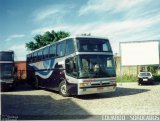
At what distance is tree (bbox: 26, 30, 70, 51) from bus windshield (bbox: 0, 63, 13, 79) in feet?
105

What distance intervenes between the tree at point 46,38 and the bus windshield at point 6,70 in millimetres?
32014

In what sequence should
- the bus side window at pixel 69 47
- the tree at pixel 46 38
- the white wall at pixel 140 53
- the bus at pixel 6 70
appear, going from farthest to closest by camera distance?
1. the tree at pixel 46 38
2. the white wall at pixel 140 53
3. the bus at pixel 6 70
4. the bus side window at pixel 69 47

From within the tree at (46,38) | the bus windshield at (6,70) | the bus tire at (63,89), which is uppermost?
the tree at (46,38)

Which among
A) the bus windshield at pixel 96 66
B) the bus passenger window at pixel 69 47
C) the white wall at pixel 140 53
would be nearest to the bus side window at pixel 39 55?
the bus passenger window at pixel 69 47

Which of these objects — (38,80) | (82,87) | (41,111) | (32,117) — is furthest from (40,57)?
(32,117)

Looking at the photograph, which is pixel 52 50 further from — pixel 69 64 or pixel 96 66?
pixel 96 66

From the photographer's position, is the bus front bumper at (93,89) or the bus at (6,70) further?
the bus at (6,70)

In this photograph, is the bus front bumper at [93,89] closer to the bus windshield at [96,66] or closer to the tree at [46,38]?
the bus windshield at [96,66]

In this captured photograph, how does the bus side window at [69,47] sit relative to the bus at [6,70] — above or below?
above

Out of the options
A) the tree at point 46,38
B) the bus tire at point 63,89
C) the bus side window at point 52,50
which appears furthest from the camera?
the tree at point 46,38

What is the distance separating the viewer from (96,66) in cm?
1616

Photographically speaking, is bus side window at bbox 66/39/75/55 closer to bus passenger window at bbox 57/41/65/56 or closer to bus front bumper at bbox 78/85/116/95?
bus passenger window at bbox 57/41/65/56

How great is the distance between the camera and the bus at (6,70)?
22375mm

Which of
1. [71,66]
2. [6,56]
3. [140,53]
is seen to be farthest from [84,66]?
[140,53]
